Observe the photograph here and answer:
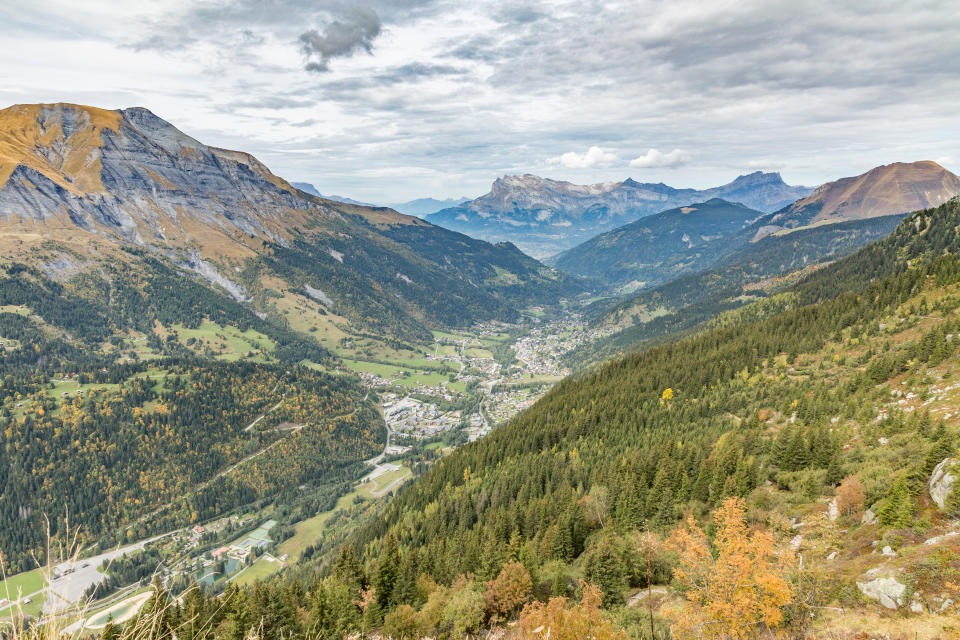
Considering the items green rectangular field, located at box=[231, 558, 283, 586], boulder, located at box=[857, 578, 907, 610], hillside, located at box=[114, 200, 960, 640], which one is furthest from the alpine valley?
green rectangular field, located at box=[231, 558, 283, 586]

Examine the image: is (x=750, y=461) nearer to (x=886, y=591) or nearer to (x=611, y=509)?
(x=611, y=509)

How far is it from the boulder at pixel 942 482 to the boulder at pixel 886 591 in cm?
1153

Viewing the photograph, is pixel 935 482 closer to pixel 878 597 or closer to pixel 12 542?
pixel 878 597

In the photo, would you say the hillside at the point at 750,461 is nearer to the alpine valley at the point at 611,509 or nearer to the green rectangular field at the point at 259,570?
the alpine valley at the point at 611,509

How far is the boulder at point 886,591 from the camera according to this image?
29500 millimetres

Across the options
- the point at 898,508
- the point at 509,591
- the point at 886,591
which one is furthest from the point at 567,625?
the point at 898,508

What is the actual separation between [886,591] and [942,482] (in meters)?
14.5

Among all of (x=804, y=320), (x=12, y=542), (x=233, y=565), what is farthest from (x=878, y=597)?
(x=12, y=542)

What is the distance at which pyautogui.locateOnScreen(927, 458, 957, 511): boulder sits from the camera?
3659 centimetres

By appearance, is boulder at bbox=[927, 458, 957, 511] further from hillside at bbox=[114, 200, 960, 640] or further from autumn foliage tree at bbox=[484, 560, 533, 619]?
autumn foliage tree at bbox=[484, 560, 533, 619]

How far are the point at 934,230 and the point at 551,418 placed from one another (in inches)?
5119

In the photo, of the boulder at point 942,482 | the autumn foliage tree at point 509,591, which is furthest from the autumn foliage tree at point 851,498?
the autumn foliage tree at point 509,591

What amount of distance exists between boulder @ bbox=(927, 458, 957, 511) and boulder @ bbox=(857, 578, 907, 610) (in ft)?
37.8

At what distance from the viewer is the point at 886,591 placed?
98.8 ft
